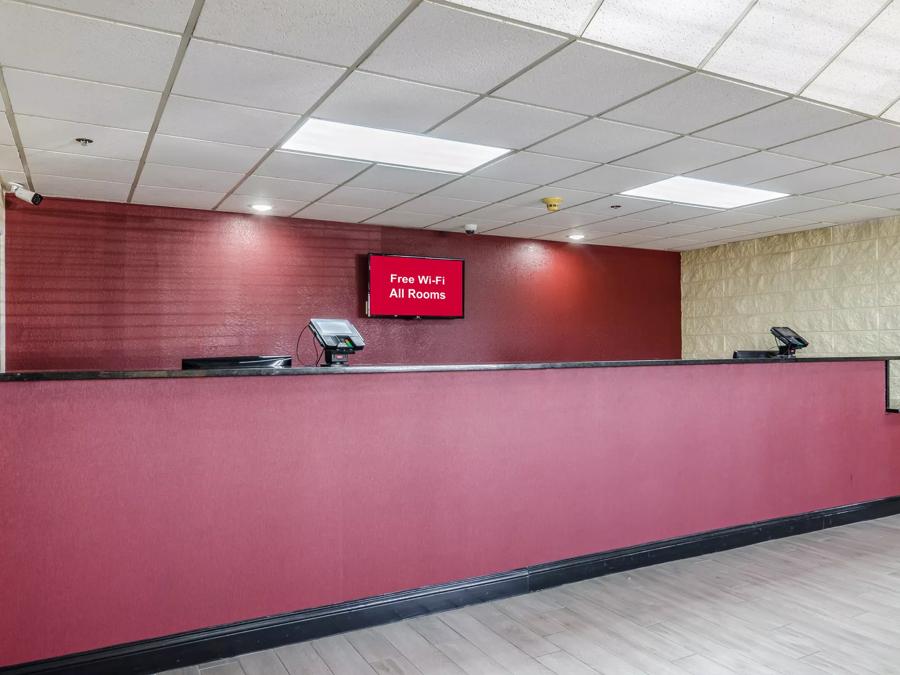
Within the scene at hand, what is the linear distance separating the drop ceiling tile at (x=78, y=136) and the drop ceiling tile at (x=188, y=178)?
34 cm

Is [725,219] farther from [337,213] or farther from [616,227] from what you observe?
[337,213]

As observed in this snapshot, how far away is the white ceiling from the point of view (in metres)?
2.74

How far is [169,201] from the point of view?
5.75 meters

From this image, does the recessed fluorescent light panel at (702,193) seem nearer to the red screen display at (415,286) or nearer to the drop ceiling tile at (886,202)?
the drop ceiling tile at (886,202)

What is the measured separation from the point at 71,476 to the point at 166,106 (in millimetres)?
2045

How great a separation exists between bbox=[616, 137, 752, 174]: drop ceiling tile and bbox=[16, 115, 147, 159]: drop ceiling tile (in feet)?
10.7

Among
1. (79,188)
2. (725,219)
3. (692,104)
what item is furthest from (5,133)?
(725,219)

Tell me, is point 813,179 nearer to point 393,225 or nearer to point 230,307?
point 393,225

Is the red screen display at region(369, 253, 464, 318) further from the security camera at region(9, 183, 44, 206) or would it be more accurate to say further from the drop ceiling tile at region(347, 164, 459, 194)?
the security camera at region(9, 183, 44, 206)

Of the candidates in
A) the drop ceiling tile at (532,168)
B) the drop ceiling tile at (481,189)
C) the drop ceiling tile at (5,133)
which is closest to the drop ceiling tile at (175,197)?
the drop ceiling tile at (5,133)

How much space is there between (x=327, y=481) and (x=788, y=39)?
9.80 feet

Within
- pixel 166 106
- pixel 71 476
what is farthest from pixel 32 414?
pixel 166 106

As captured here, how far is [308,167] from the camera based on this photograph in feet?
15.5

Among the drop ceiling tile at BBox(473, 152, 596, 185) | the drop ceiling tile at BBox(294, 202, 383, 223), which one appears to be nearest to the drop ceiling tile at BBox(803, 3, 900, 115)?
the drop ceiling tile at BBox(473, 152, 596, 185)
